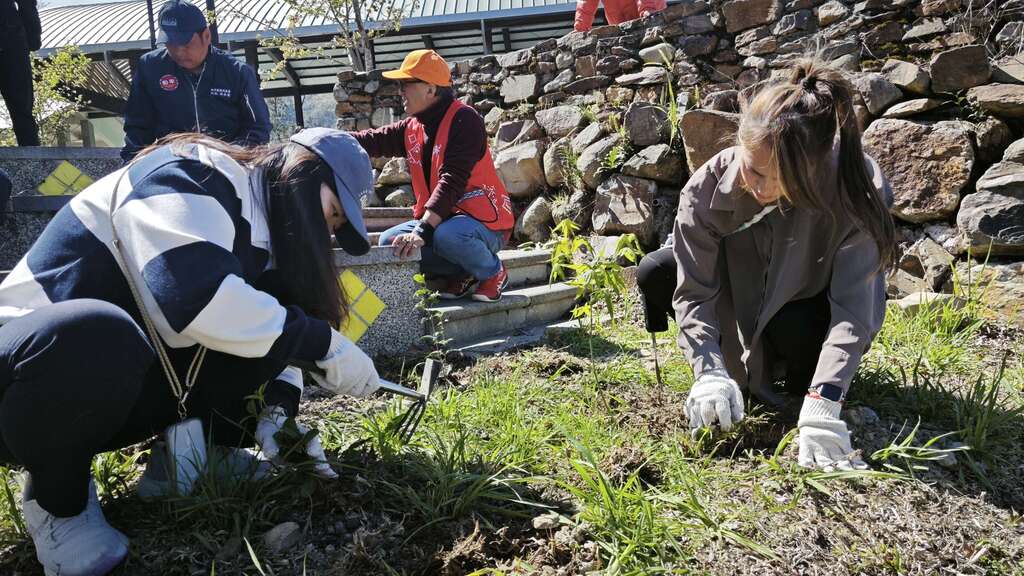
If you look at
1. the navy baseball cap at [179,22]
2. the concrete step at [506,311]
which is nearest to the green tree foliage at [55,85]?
the navy baseball cap at [179,22]

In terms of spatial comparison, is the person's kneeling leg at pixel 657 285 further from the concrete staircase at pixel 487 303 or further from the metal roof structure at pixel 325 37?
the metal roof structure at pixel 325 37

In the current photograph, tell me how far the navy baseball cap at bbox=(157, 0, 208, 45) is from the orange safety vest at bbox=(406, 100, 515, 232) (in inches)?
44.1

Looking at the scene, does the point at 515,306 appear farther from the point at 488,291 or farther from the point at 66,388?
the point at 66,388

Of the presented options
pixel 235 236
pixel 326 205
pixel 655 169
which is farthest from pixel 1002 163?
pixel 235 236

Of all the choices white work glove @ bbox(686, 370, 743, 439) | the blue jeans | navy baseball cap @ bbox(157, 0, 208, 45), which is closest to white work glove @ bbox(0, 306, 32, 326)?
white work glove @ bbox(686, 370, 743, 439)

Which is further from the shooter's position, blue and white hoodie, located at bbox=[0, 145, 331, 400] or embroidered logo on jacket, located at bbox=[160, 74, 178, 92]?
embroidered logo on jacket, located at bbox=[160, 74, 178, 92]

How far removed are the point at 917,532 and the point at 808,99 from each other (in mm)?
1047

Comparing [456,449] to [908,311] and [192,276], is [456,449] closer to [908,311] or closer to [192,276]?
[192,276]

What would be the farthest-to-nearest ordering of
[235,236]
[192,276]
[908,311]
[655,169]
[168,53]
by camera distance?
1. [655,169]
2. [168,53]
3. [908,311]
4. [235,236]
5. [192,276]

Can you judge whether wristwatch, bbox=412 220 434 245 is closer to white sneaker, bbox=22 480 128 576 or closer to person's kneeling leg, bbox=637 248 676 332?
person's kneeling leg, bbox=637 248 676 332

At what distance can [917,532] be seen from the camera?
1749 millimetres

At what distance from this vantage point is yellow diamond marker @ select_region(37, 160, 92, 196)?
393 centimetres

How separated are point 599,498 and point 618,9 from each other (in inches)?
194

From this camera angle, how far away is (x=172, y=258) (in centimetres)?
146
